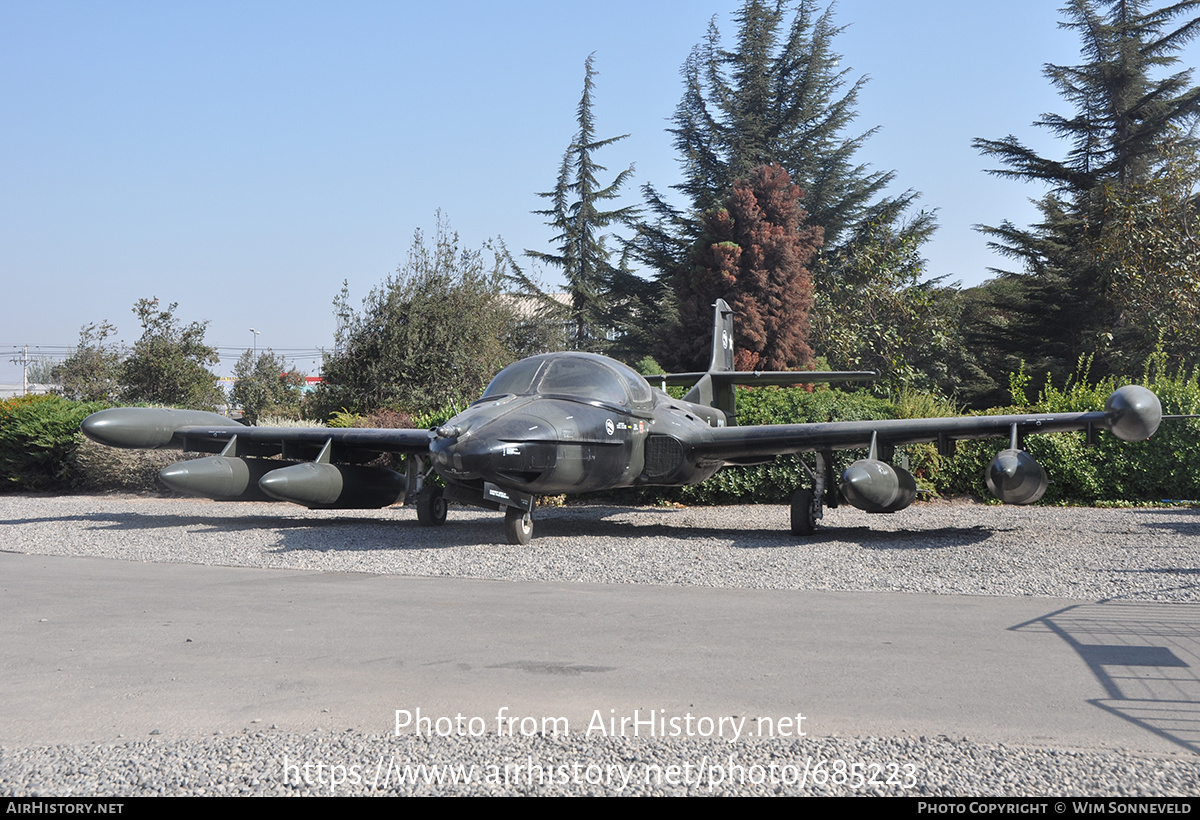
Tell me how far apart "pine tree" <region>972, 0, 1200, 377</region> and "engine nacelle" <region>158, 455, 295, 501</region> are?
2288 cm

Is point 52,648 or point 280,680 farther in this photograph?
point 52,648

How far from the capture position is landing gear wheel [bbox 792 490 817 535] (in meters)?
12.5

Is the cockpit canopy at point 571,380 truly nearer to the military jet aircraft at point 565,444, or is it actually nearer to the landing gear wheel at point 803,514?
the military jet aircraft at point 565,444

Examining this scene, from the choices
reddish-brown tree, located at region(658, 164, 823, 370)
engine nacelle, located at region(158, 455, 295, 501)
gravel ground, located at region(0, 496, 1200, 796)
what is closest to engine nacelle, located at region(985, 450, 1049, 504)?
gravel ground, located at region(0, 496, 1200, 796)

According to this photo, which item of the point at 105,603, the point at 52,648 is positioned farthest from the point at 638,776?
the point at 105,603

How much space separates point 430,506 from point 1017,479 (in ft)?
26.6

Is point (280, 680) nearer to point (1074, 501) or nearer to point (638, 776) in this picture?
point (638, 776)

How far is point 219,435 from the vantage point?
47.9 ft

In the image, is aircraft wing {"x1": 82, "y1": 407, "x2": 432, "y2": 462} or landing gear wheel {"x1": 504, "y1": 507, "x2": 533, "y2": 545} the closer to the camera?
landing gear wheel {"x1": 504, "y1": 507, "x2": 533, "y2": 545}

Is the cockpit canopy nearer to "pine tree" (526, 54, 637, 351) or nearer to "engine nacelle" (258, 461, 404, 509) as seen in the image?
"engine nacelle" (258, 461, 404, 509)

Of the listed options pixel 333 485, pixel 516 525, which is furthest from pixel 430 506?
pixel 516 525

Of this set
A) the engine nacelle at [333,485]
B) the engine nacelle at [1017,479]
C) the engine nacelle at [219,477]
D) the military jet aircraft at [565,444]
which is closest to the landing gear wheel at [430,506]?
the military jet aircraft at [565,444]

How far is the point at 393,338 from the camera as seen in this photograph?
75.9 ft
